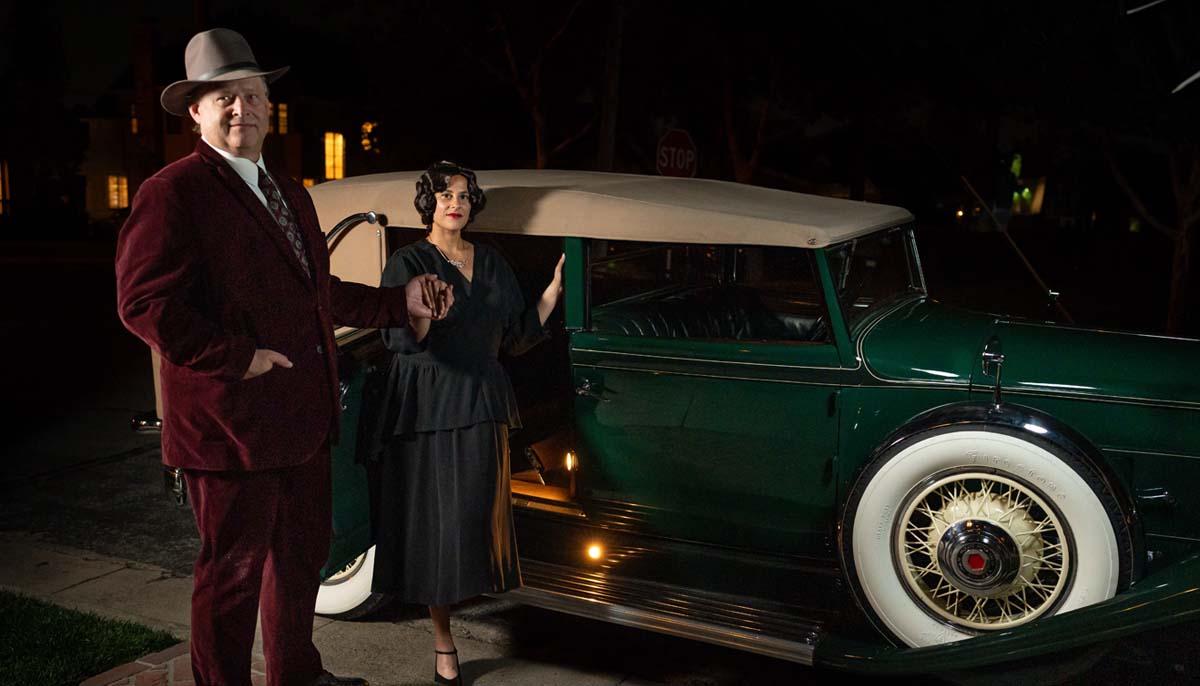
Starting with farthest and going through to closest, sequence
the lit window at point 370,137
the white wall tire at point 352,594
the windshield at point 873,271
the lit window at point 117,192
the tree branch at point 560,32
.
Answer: the lit window at point 117,192 → the lit window at point 370,137 → the tree branch at point 560,32 → the white wall tire at point 352,594 → the windshield at point 873,271

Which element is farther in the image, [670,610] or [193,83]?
[670,610]

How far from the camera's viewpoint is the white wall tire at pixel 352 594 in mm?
4152

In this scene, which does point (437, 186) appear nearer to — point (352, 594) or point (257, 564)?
point (257, 564)

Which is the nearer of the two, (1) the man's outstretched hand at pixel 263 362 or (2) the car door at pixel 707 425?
(1) the man's outstretched hand at pixel 263 362

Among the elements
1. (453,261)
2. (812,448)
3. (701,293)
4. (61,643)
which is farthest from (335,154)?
(812,448)

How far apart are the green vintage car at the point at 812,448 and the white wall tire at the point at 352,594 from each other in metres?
0.01

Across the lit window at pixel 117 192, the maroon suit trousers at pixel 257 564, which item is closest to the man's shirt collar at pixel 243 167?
the maroon suit trousers at pixel 257 564

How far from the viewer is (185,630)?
13.8 ft

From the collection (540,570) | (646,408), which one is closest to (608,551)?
(540,570)

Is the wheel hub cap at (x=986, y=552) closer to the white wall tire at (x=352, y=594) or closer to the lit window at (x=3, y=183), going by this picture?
the white wall tire at (x=352, y=594)

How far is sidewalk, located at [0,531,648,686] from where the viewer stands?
3748 mm

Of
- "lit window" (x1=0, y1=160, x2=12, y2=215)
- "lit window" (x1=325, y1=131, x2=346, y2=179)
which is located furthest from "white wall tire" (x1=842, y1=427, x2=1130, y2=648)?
"lit window" (x1=0, y1=160, x2=12, y2=215)

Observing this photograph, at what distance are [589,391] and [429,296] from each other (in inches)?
38.4

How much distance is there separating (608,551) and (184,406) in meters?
1.80
